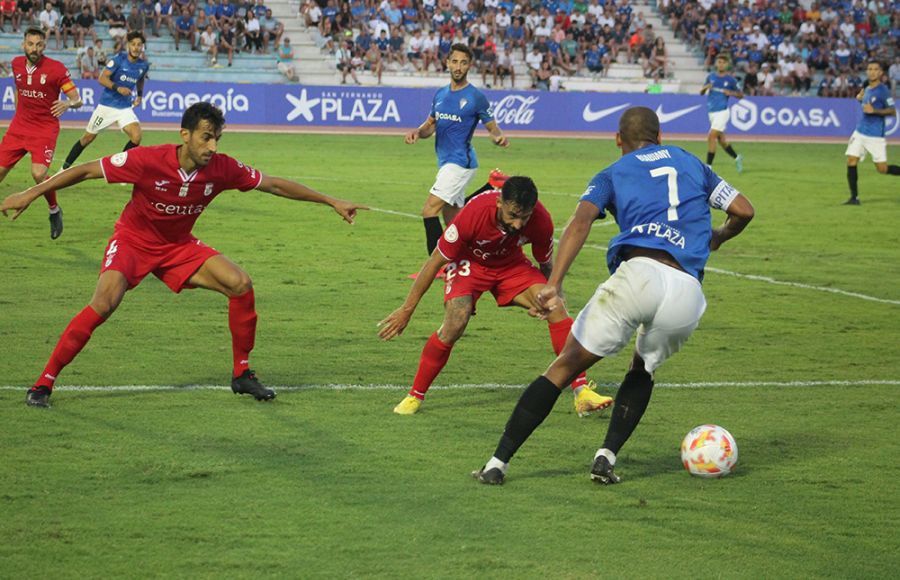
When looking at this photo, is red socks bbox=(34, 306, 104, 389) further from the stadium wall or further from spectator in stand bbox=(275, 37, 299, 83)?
spectator in stand bbox=(275, 37, 299, 83)

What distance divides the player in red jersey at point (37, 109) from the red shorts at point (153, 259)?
7669mm

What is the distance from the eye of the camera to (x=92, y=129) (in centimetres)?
1988

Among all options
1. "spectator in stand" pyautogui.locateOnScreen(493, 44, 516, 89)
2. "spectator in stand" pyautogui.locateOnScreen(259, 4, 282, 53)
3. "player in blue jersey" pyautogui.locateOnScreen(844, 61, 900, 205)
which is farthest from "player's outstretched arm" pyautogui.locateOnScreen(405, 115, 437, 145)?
"spectator in stand" pyautogui.locateOnScreen(493, 44, 516, 89)

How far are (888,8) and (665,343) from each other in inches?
1844

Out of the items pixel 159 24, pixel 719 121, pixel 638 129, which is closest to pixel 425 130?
pixel 638 129

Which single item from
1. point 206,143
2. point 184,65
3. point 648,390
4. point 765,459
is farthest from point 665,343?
point 184,65

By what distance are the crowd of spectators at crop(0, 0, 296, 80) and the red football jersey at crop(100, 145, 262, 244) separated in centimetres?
2799

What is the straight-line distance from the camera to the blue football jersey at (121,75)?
66.2 ft

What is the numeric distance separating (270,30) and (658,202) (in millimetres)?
34989

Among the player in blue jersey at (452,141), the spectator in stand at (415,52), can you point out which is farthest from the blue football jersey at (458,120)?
the spectator in stand at (415,52)

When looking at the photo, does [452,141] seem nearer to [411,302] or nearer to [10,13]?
[411,302]

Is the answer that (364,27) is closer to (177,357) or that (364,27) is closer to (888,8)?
(888,8)

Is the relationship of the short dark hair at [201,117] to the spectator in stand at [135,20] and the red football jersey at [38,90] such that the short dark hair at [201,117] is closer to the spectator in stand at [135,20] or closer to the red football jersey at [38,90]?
the red football jersey at [38,90]

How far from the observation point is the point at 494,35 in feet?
142
